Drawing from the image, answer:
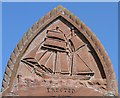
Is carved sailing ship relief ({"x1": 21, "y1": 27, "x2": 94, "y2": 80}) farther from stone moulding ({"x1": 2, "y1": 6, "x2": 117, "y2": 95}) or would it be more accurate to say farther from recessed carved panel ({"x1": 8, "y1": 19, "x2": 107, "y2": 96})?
stone moulding ({"x1": 2, "y1": 6, "x2": 117, "y2": 95})

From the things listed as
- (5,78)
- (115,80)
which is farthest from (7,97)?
(115,80)

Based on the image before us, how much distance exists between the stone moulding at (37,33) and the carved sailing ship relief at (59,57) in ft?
0.44

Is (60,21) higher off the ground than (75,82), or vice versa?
(60,21)

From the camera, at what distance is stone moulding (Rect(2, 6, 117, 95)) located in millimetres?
5621

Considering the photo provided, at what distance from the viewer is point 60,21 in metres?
5.85

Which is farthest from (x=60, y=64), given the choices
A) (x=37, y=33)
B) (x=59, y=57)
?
(x=37, y=33)

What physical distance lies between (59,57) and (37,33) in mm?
541

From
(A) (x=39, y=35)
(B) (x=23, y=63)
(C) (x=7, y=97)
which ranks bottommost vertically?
(C) (x=7, y=97)

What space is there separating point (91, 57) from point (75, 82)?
494mm

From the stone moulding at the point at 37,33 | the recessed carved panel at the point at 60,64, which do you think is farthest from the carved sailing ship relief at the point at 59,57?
the stone moulding at the point at 37,33

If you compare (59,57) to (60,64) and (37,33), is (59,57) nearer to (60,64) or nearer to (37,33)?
(60,64)

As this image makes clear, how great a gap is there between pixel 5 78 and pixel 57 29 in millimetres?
1176

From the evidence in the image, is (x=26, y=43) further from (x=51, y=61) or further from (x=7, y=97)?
(x=7, y=97)

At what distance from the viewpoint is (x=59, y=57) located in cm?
574
